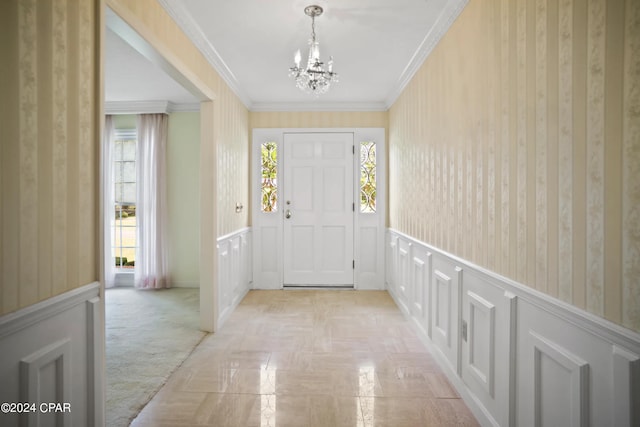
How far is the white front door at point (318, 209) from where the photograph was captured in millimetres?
5117

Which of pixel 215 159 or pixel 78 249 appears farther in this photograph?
pixel 215 159

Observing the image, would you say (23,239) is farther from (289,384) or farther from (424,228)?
(424,228)

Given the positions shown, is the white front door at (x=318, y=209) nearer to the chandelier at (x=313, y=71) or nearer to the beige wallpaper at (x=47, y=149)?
the chandelier at (x=313, y=71)

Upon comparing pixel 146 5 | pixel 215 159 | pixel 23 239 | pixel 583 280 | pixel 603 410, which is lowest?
pixel 603 410

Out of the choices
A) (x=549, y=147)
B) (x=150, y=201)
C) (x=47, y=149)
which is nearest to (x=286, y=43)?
(x=47, y=149)

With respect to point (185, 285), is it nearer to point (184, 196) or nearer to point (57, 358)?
point (184, 196)

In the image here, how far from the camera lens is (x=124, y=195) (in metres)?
5.33

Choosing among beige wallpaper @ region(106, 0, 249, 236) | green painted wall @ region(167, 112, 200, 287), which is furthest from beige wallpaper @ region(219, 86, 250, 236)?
green painted wall @ region(167, 112, 200, 287)

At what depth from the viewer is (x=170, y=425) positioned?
6.63ft

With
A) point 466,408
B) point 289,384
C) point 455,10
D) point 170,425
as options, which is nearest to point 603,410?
point 466,408

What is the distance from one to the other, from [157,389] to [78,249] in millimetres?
1285

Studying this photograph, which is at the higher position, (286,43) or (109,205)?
(286,43)

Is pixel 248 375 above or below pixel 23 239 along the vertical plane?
below

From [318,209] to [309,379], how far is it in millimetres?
2888
